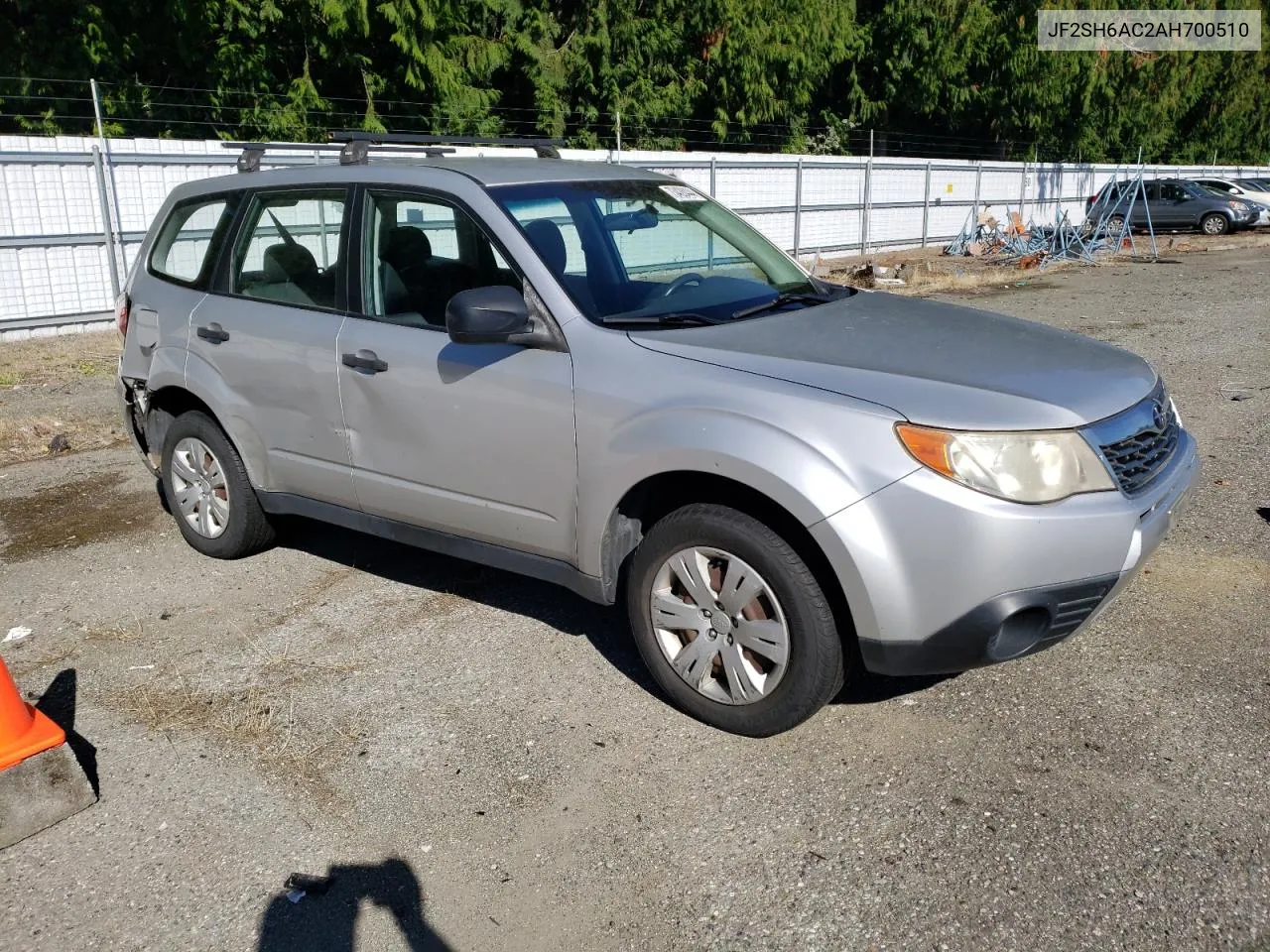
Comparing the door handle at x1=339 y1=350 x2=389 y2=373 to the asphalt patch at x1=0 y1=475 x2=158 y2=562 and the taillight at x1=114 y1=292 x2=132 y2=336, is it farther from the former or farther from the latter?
the asphalt patch at x1=0 y1=475 x2=158 y2=562

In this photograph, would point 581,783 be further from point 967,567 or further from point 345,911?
point 967,567

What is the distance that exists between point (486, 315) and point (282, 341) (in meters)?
1.35

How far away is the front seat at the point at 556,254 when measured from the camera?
4004 mm

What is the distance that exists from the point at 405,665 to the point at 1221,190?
99.2ft

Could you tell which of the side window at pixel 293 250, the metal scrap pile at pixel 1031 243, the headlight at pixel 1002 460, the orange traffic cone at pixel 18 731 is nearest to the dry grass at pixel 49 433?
the side window at pixel 293 250

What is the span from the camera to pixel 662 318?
3982mm

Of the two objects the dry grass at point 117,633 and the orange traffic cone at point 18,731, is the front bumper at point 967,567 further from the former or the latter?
the dry grass at point 117,633

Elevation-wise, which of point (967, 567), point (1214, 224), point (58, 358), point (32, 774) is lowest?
point (1214, 224)

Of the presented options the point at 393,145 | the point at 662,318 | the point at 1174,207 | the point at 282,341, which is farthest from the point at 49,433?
the point at 1174,207

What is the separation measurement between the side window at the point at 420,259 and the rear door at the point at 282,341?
161mm

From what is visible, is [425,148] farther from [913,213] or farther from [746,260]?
[913,213]

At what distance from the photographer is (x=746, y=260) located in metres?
4.73

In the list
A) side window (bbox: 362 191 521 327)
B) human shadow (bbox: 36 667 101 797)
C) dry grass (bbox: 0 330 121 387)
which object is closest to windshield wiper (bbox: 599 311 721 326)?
side window (bbox: 362 191 521 327)

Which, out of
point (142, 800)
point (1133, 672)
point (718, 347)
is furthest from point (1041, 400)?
point (142, 800)
